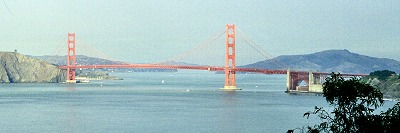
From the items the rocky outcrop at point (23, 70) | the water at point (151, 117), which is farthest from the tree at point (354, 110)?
the rocky outcrop at point (23, 70)

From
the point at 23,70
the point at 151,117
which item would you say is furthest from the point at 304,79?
the point at 23,70

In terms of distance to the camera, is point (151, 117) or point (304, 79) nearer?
point (151, 117)

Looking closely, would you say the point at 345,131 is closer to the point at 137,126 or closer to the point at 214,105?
the point at 137,126

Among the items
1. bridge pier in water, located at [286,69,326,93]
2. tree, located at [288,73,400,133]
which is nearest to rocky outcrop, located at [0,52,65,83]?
bridge pier in water, located at [286,69,326,93]

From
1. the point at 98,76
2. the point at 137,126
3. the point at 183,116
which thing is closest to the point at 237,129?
the point at 137,126

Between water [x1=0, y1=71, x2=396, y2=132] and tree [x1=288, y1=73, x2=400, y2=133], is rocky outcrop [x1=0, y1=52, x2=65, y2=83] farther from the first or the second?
tree [x1=288, y1=73, x2=400, y2=133]

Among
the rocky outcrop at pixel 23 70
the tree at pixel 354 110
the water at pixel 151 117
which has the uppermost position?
the rocky outcrop at pixel 23 70

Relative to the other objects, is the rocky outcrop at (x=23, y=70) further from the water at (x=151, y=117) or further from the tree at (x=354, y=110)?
the tree at (x=354, y=110)

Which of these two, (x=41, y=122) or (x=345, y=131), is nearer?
(x=345, y=131)

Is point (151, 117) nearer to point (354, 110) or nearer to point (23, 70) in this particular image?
point (354, 110)
